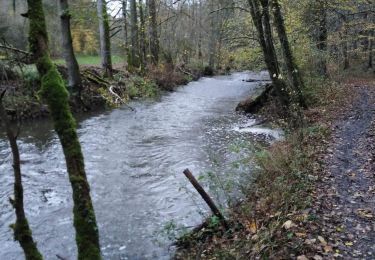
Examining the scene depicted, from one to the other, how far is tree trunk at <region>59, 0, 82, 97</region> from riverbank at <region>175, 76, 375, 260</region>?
10014 mm

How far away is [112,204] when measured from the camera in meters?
8.73

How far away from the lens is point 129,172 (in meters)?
10.8

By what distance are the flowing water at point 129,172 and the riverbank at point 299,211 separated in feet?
2.35

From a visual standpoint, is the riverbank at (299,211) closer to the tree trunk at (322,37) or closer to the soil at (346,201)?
the soil at (346,201)

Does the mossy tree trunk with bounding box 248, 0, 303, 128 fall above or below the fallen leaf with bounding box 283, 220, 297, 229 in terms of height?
above

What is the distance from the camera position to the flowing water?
731 cm

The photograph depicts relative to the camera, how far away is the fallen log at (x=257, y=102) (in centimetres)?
1873

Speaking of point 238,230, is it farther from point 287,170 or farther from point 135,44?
point 135,44

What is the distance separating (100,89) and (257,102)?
724cm

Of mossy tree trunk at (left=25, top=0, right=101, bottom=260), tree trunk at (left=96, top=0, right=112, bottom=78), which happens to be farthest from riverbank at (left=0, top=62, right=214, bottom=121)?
mossy tree trunk at (left=25, top=0, right=101, bottom=260)

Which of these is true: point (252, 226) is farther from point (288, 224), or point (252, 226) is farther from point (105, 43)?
point (105, 43)

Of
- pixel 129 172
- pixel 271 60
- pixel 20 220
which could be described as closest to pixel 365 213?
pixel 20 220

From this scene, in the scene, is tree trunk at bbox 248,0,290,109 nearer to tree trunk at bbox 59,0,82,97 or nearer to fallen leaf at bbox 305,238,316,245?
tree trunk at bbox 59,0,82,97

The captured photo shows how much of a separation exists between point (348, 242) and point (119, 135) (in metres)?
10.1
